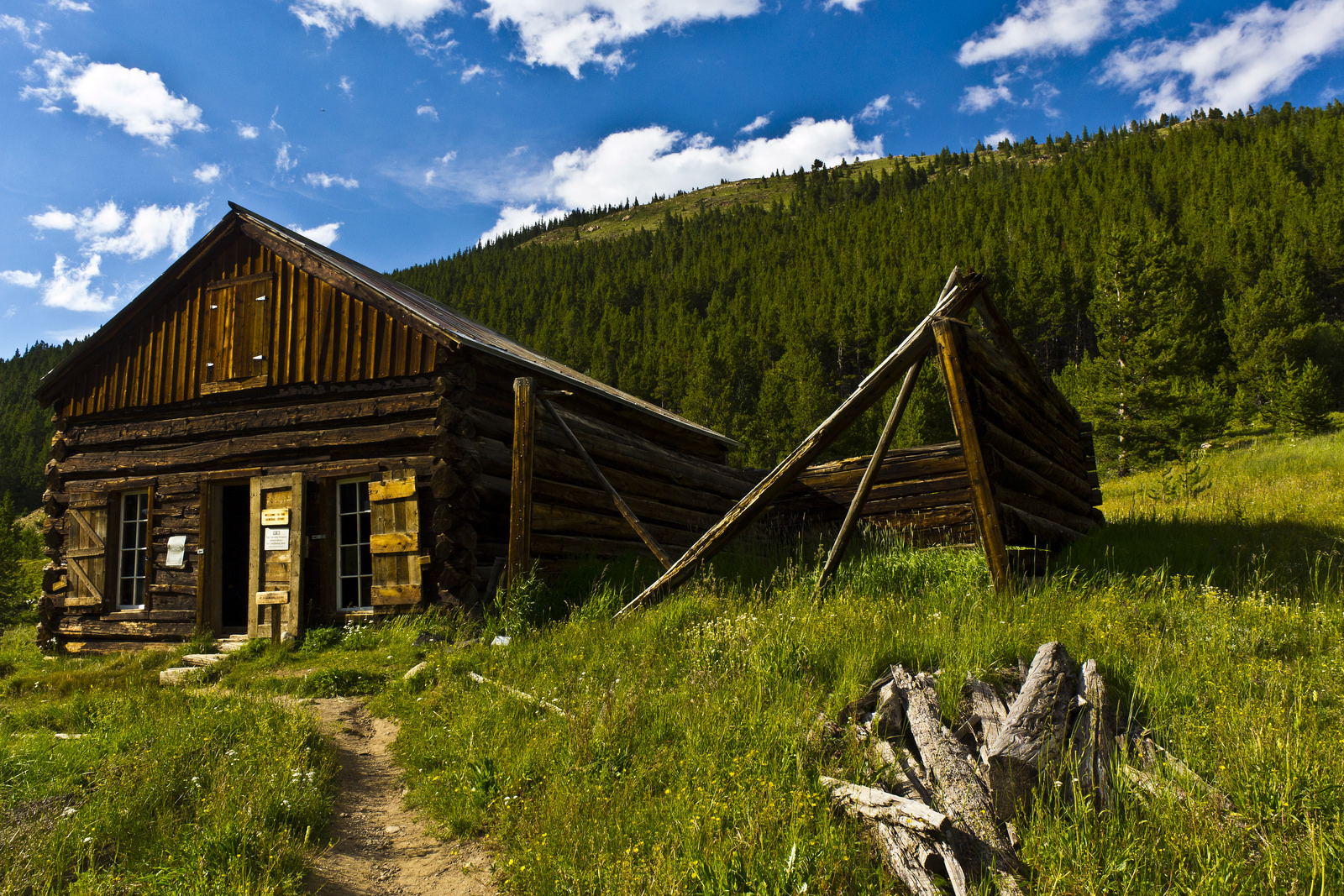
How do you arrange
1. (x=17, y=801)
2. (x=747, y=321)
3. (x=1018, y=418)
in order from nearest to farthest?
(x=17, y=801) → (x=1018, y=418) → (x=747, y=321)

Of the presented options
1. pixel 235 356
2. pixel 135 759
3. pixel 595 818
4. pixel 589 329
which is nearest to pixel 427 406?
pixel 235 356

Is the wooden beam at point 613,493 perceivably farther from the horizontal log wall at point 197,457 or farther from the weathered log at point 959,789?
the weathered log at point 959,789

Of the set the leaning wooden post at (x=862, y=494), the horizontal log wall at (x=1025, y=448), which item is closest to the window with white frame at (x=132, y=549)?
the leaning wooden post at (x=862, y=494)

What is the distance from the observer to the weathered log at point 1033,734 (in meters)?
2.76

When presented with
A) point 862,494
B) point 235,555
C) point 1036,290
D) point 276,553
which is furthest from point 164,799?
point 1036,290

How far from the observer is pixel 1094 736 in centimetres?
304

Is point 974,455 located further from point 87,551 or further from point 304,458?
point 87,551

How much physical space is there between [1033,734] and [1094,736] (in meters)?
0.32

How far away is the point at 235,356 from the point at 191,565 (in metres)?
3.31

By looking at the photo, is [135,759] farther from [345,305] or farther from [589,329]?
[589,329]

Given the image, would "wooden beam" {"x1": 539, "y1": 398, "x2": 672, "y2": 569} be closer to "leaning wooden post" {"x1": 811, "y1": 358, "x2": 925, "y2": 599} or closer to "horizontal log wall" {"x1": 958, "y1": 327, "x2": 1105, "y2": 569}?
"leaning wooden post" {"x1": 811, "y1": 358, "x2": 925, "y2": 599}

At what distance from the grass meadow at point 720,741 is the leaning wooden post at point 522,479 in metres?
0.69

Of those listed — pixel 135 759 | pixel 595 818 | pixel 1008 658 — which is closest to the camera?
pixel 595 818

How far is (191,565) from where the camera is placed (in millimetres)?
10250
